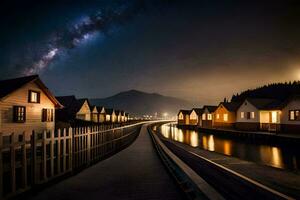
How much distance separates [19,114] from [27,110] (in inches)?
50.7

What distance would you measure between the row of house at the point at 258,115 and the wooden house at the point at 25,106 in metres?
33.9

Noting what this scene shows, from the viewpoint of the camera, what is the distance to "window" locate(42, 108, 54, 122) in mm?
25969

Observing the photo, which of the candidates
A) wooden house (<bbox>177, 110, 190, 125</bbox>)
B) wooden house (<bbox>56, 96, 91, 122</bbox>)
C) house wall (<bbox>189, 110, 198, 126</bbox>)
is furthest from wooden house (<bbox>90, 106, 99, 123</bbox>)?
wooden house (<bbox>177, 110, 190, 125</bbox>)

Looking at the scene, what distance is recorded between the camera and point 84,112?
193 feet

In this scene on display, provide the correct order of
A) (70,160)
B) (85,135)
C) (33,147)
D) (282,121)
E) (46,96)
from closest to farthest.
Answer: (33,147) → (70,160) → (85,135) → (46,96) → (282,121)

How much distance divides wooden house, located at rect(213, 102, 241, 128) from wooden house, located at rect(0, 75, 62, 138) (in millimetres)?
39511

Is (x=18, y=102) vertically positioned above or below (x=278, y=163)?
above

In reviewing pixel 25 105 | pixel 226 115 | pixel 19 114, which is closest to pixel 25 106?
pixel 25 105

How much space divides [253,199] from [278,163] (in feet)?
53.3

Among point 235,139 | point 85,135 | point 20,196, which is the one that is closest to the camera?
point 20,196

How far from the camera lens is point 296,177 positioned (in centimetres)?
1113

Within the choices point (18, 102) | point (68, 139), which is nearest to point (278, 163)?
point (68, 139)

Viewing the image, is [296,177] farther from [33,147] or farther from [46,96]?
[46,96]

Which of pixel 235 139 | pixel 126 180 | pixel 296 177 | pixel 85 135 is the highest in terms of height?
pixel 85 135
